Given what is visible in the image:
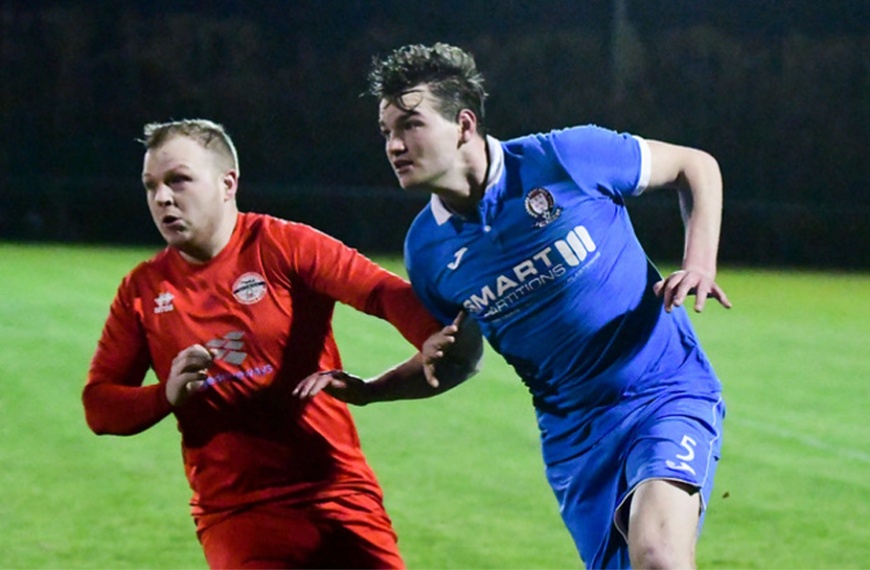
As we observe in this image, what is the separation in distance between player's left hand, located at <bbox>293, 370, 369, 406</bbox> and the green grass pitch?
2517mm

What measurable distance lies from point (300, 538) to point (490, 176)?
123cm

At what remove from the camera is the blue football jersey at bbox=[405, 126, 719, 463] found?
4.54m

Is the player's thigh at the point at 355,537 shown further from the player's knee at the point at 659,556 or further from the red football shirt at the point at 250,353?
the player's knee at the point at 659,556

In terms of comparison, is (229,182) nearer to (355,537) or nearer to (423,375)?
(423,375)

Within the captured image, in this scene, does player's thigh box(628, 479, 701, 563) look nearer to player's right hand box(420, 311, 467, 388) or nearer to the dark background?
player's right hand box(420, 311, 467, 388)

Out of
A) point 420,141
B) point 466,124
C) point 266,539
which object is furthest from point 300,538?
point 466,124

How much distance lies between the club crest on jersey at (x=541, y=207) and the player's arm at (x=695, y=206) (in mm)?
356

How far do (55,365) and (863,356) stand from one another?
684 cm

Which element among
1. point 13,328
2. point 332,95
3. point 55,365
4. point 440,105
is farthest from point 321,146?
point 440,105

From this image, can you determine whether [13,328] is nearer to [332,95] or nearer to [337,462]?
[337,462]

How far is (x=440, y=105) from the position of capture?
4.48 meters

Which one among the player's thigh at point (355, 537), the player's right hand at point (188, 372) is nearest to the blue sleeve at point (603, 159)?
the player's thigh at point (355, 537)

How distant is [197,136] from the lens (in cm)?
424

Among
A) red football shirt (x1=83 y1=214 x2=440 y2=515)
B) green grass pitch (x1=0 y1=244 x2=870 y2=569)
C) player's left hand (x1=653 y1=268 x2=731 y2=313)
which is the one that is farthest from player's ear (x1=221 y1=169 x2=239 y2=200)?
green grass pitch (x1=0 y1=244 x2=870 y2=569)
